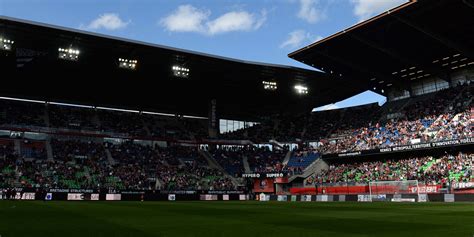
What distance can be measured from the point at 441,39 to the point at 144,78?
138ft

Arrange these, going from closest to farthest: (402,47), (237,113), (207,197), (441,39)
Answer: (441,39) → (402,47) → (207,197) → (237,113)

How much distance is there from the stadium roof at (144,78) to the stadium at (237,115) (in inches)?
12.8

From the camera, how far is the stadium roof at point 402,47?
Result: 43812mm

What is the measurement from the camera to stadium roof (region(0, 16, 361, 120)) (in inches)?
1937

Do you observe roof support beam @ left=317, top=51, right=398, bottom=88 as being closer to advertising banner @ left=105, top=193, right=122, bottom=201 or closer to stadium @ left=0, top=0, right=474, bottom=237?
stadium @ left=0, top=0, right=474, bottom=237

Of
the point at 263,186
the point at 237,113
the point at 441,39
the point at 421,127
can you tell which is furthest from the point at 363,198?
the point at 237,113

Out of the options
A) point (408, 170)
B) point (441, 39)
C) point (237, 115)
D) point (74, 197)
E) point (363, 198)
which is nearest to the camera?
point (363, 198)

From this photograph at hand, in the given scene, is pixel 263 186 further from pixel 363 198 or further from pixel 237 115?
pixel 237 115

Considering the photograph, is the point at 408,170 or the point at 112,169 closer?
the point at 408,170

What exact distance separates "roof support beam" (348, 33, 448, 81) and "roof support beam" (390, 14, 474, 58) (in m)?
6.13

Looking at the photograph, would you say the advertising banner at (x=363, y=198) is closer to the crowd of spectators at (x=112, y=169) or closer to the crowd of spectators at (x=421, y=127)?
the crowd of spectators at (x=421, y=127)

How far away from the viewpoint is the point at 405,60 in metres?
56.3

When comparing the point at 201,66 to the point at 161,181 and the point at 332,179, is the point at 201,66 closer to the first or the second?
the point at 161,181

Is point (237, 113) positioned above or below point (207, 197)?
above
